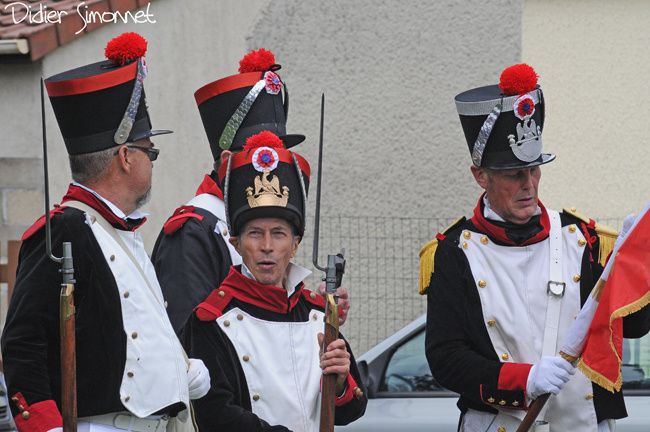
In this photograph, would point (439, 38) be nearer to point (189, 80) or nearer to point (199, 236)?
point (189, 80)

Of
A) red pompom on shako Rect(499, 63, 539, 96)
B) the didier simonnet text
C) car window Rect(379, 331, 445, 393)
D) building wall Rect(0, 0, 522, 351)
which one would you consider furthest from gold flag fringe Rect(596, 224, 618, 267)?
building wall Rect(0, 0, 522, 351)

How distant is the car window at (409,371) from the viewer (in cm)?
743

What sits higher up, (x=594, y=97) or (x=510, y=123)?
(x=594, y=97)

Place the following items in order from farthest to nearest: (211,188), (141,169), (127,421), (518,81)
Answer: (211,188) < (518,81) < (141,169) < (127,421)

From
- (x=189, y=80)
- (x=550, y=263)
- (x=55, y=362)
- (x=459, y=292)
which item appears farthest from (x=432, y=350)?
(x=189, y=80)

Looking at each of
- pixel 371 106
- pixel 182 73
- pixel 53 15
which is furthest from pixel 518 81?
pixel 371 106

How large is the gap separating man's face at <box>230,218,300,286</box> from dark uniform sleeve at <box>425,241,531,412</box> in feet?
2.24

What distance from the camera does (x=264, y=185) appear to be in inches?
187

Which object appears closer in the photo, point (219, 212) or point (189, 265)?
point (189, 265)

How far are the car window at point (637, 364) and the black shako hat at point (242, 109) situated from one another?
8.40 feet

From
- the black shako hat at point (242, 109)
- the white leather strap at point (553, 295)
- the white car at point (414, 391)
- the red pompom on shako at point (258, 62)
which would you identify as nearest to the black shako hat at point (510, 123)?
the white leather strap at point (553, 295)

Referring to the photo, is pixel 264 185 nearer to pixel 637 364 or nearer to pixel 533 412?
pixel 533 412

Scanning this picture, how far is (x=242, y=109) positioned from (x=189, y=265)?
Result: 2.91ft

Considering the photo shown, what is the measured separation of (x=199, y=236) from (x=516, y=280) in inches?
51.3
